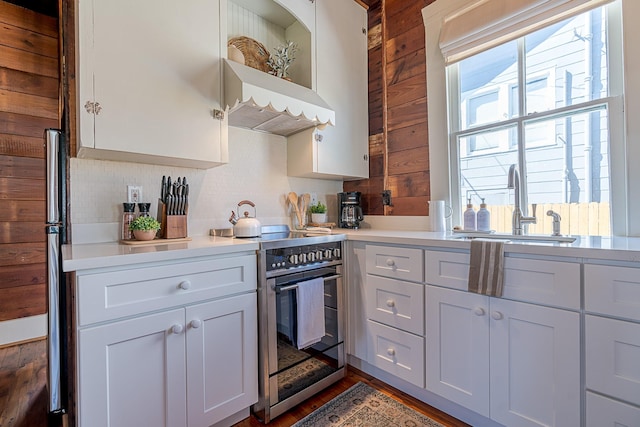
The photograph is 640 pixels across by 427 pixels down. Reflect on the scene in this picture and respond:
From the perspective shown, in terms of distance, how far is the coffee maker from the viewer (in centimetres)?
245

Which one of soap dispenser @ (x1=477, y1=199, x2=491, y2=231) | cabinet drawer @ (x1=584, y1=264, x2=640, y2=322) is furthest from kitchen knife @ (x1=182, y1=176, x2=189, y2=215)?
cabinet drawer @ (x1=584, y1=264, x2=640, y2=322)

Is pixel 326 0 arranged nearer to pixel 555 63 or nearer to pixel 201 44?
pixel 201 44

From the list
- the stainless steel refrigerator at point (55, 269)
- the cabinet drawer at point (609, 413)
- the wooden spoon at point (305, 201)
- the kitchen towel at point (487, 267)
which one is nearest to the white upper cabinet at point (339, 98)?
the wooden spoon at point (305, 201)

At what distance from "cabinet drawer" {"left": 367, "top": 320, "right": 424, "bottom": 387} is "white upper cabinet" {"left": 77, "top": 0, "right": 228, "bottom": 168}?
54.4 inches

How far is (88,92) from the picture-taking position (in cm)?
132

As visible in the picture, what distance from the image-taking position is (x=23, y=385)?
71.3 inches

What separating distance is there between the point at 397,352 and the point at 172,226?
4.76ft

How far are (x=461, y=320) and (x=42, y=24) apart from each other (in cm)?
383

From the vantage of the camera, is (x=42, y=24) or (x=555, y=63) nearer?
(x=555, y=63)

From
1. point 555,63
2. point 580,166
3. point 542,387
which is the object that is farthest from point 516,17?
point 542,387

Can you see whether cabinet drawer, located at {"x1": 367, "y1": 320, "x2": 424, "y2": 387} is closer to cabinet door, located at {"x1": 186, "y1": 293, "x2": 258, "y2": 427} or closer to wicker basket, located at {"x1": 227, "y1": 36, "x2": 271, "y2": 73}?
cabinet door, located at {"x1": 186, "y1": 293, "x2": 258, "y2": 427}

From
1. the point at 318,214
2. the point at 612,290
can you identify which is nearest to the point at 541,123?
the point at 612,290

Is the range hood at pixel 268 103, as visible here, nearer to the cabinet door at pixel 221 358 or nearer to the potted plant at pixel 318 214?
the potted plant at pixel 318 214

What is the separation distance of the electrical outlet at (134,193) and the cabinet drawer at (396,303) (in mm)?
1418
